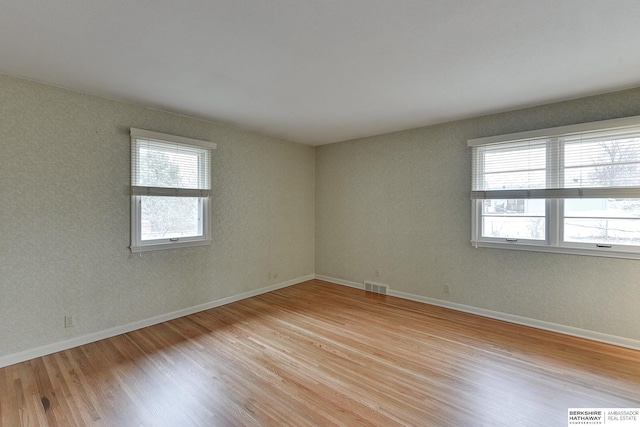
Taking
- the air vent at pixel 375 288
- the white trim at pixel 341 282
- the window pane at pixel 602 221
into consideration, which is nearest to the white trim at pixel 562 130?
the window pane at pixel 602 221

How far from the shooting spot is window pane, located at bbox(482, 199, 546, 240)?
3.28 m

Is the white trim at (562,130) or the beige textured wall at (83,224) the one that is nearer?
the beige textured wall at (83,224)

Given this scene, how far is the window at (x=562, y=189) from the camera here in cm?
281

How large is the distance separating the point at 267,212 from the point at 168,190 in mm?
1652

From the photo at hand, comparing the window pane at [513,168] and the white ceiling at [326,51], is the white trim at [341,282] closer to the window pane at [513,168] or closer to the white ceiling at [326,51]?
the window pane at [513,168]

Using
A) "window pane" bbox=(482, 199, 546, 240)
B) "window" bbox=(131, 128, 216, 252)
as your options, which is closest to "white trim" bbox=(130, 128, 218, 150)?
"window" bbox=(131, 128, 216, 252)

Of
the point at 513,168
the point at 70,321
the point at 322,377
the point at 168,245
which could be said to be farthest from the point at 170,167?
the point at 513,168

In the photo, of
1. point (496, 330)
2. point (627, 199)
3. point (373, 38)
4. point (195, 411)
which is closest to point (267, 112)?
point (373, 38)

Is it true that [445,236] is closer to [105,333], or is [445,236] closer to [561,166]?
[561,166]

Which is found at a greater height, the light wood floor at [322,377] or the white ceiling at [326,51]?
the white ceiling at [326,51]

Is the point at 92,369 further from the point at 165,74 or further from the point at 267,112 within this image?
the point at 267,112

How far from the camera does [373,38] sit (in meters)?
1.94

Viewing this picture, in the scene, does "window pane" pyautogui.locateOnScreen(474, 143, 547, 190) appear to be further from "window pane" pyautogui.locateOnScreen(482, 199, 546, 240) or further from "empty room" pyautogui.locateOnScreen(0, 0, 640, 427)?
"window pane" pyautogui.locateOnScreen(482, 199, 546, 240)

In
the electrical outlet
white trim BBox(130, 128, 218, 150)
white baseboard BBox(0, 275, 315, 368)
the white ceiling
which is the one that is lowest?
white baseboard BBox(0, 275, 315, 368)
